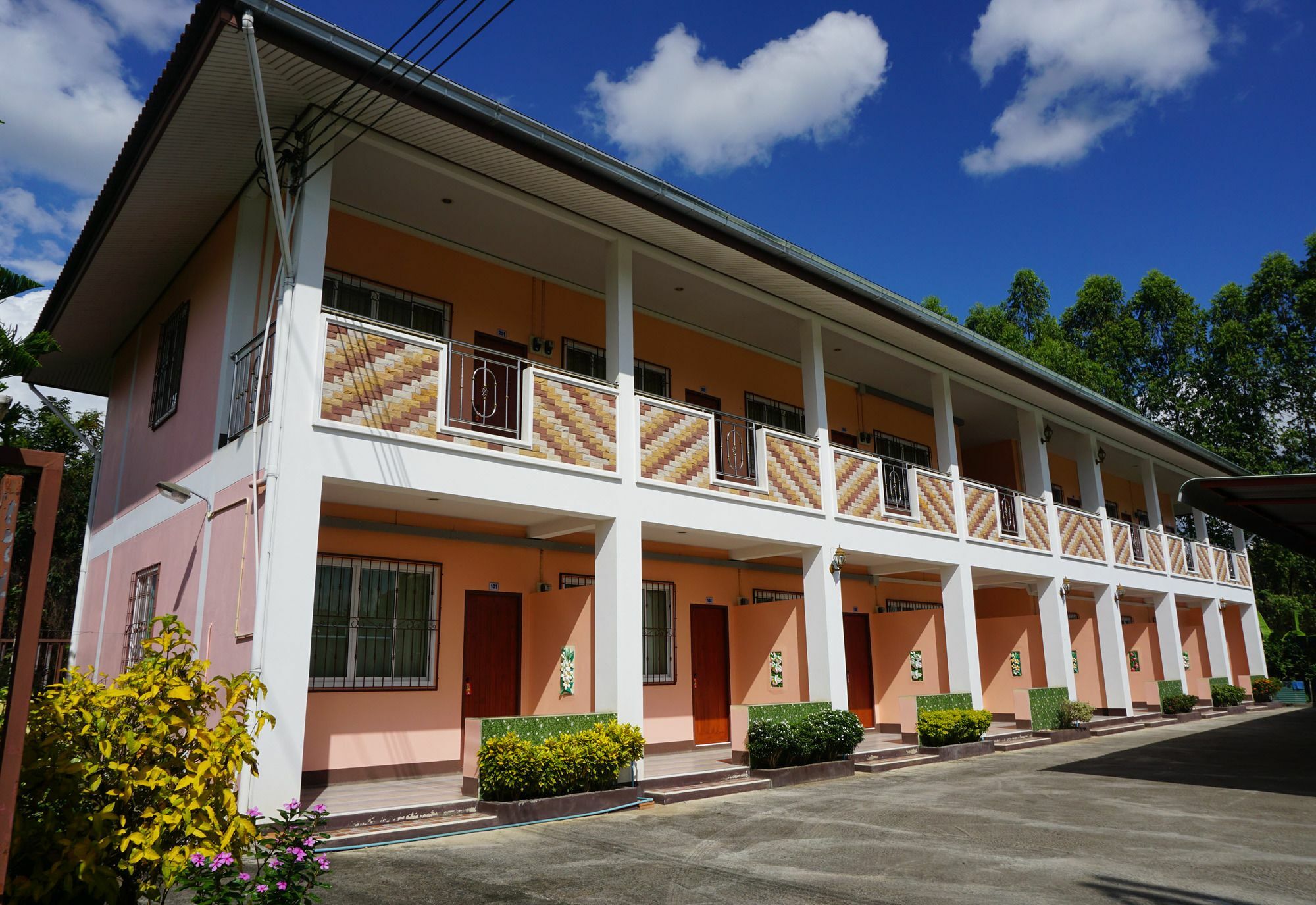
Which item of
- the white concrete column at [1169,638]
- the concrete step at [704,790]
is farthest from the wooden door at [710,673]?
the white concrete column at [1169,638]

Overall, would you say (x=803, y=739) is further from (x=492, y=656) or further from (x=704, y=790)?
(x=492, y=656)

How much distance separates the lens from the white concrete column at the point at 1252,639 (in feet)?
84.4

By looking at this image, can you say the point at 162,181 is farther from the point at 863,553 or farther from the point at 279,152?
the point at 863,553

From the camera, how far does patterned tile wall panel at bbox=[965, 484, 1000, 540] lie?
51.3 ft

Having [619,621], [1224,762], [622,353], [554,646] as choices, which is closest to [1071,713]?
[1224,762]

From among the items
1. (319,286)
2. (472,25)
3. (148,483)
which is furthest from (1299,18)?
(148,483)

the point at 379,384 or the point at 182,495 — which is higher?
the point at 379,384

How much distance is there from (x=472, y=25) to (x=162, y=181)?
500 cm

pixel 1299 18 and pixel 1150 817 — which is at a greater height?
pixel 1299 18

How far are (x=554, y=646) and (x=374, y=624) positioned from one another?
7.02ft

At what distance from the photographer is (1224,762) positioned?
43.2 ft

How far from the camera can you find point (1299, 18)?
52.0 feet

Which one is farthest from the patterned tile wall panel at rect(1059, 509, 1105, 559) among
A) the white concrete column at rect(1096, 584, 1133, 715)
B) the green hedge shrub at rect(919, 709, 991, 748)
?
the green hedge shrub at rect(919, 709, 991, 748)

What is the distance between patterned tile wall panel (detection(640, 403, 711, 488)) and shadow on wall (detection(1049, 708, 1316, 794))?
21.0 ft
